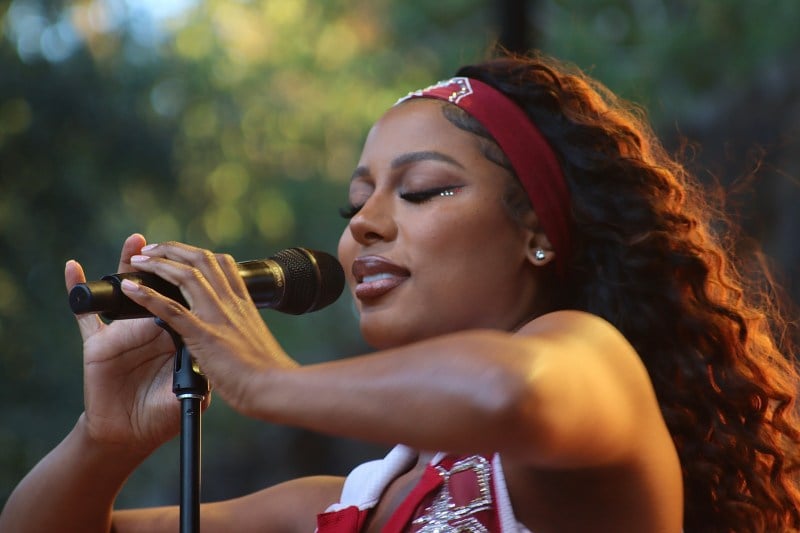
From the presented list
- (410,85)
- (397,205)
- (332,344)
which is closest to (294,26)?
(410,85)

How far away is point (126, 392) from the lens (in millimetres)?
2088

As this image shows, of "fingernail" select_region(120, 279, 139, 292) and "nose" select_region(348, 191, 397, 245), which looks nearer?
"fingernail" select_region(120, 279, 139, 292)

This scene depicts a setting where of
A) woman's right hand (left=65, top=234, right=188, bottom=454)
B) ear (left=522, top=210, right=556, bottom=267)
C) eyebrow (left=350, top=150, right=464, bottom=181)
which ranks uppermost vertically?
eyebrow (left=350, top=150, right=464, bottom=181)

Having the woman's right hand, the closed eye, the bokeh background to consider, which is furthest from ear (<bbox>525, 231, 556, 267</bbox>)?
the bokeh background

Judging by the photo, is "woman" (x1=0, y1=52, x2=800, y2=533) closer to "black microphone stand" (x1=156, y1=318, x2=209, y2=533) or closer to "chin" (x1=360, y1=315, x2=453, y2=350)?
"chin" (x1=360, y1=315, x2=453, y2=350)

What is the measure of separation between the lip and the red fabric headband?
0.92ft

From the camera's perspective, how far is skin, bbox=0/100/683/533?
1338mm

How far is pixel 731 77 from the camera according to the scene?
26.8 feet

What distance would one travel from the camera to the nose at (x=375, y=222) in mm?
1860

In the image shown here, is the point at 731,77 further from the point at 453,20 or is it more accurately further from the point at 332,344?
the point at 332,344

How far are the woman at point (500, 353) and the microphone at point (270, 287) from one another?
4 centimetres

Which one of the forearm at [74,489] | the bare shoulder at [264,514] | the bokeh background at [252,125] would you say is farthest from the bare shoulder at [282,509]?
the bokeh background at [252,125]

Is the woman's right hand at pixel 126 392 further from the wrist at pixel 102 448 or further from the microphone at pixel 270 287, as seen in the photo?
the microphone at pixel 270 287

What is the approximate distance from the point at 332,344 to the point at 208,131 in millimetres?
2138
